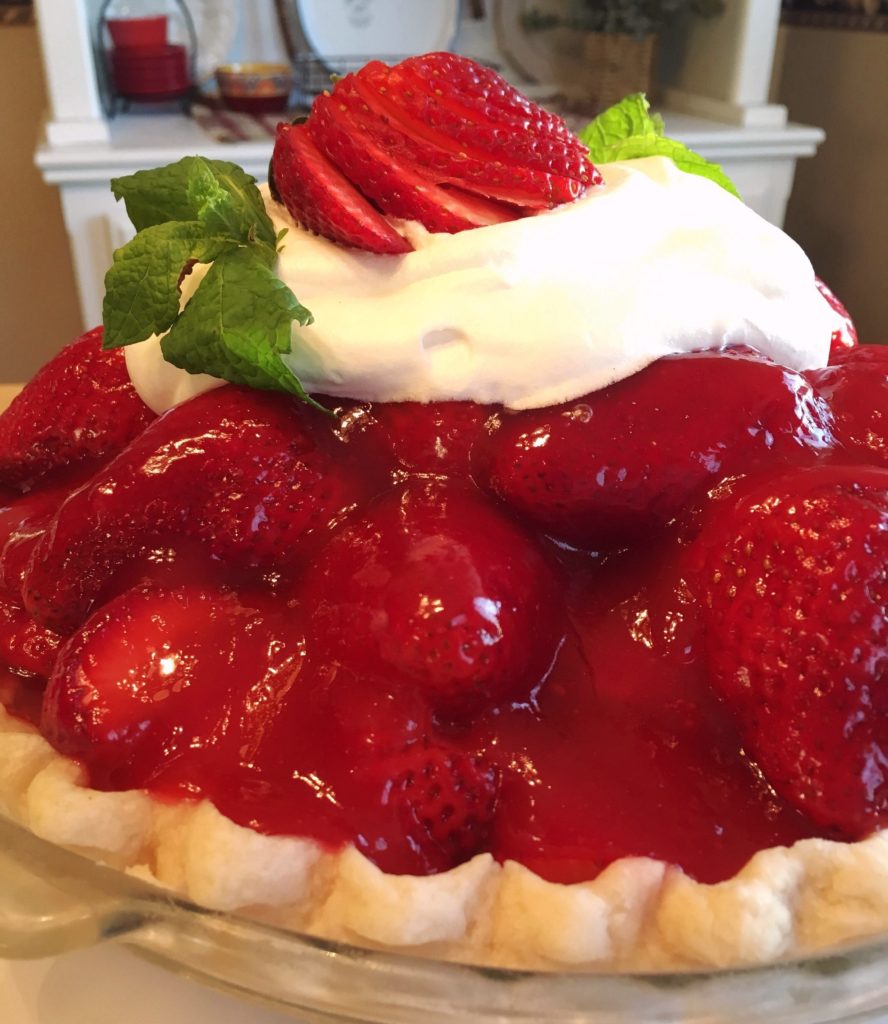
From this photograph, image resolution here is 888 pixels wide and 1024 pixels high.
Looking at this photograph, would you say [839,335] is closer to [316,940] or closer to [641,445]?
[641,445]

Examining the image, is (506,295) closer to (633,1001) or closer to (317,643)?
(317,643)

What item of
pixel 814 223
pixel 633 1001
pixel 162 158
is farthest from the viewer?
pixel 814 223

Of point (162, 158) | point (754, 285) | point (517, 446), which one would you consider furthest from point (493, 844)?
point (162, 158)

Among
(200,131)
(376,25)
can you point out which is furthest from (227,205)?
(376,25)

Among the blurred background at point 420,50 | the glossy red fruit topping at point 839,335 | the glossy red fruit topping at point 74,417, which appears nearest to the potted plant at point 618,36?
the blurred background at point 420,50

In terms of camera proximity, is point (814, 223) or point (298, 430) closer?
point (298, 430)

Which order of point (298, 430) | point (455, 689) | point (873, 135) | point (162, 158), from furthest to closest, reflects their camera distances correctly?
1. point (873, 135)
2. point (162, 158)
3. point (298, 430)
4. point (455, 689)
